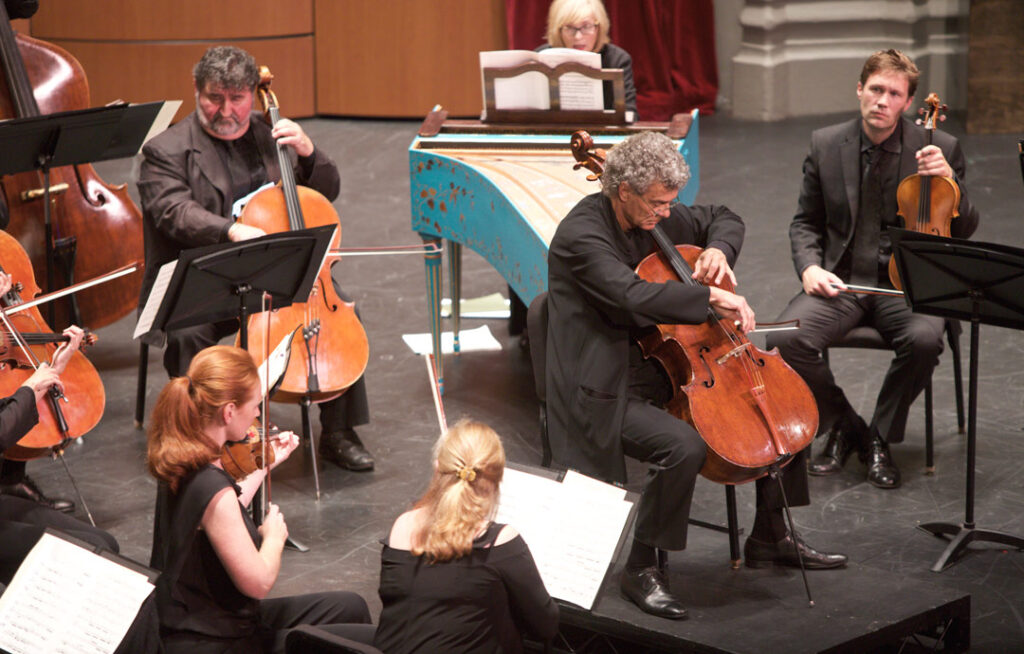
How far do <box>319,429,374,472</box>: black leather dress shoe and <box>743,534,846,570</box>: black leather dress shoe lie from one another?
56.4 inches

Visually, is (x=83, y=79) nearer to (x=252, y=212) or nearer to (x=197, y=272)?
(x=252, y=212)

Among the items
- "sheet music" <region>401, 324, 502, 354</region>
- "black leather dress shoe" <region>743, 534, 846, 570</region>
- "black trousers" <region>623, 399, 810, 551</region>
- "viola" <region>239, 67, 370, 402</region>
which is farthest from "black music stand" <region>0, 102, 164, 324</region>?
"black leather dress shoe" <region>743, 534, 846, 570</region>

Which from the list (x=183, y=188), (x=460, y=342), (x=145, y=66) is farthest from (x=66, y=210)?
(x=145, y=66)

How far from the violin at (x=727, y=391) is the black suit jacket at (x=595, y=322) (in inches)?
3.7

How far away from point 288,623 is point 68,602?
51 cm

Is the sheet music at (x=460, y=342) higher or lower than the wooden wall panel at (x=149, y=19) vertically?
lower

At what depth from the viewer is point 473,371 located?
17.5 ft

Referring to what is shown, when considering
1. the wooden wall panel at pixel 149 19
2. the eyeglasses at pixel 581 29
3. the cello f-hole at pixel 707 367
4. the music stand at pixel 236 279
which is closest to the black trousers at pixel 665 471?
the cello f-hole at pixel 707 367

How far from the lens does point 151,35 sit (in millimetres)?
8508

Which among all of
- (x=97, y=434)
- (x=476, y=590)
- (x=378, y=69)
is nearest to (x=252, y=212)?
(x=97, y=434)

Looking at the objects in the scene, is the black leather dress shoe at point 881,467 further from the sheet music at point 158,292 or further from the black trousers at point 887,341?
the sheet music at point 158,292

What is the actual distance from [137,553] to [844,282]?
2.49m

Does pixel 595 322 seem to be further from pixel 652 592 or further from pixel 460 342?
pixel 460 342

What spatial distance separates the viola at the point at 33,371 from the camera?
3.76 meters
